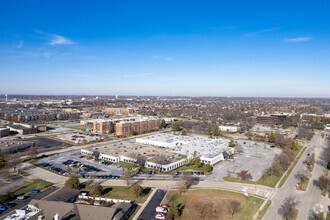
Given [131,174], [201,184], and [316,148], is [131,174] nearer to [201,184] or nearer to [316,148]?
[201,184]

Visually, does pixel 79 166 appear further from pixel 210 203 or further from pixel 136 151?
pixel 210 203

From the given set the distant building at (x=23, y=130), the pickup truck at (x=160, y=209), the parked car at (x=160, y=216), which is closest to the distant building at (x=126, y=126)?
the distant building at (x=23, y=130)

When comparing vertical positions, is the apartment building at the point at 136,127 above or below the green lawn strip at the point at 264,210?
above

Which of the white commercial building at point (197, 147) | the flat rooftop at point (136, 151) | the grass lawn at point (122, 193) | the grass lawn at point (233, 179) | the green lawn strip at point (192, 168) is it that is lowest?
the green lawn strip at point (192, 168)

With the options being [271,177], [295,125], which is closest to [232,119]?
[295,125]

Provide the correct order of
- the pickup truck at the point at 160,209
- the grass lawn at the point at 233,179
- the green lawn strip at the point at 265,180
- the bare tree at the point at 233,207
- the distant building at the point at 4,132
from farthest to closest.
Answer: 1. the distant building at the point at 4,132
2. the grass lawn at the point at 233,179
3. the green lawn strip at the point at 265,180
4. the bare tree at the point at 233,207
5. the pickup truck at the point at 160,209

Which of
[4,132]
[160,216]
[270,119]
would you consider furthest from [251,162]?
[4,132]

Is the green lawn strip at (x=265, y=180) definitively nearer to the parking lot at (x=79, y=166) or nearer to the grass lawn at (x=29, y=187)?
the parking lot at (x=79, y=166)
